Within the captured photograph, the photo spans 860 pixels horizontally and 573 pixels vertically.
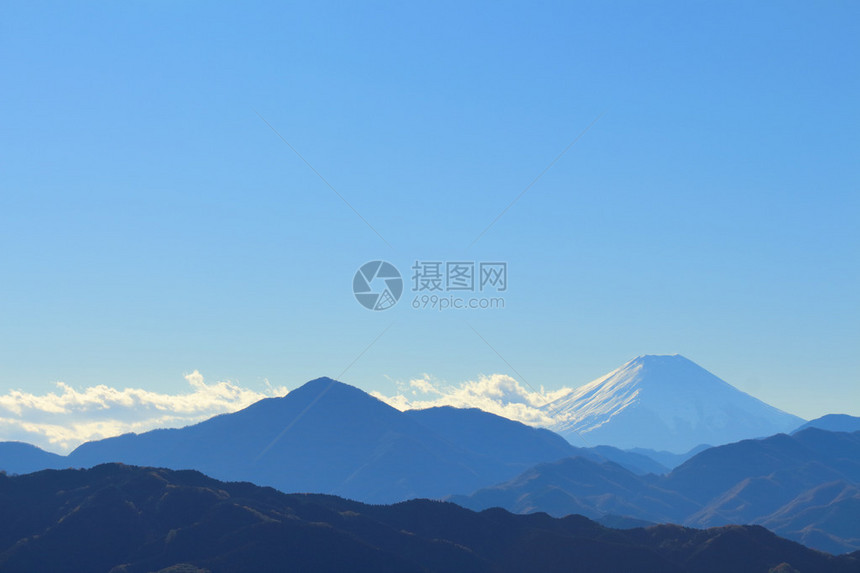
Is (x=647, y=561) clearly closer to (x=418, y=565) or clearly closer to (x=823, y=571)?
(x=823, y=571)

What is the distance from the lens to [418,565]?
18038 centimetres

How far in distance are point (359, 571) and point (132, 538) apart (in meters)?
49.3

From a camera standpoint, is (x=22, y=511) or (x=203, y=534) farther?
→ (x=22, y=511)

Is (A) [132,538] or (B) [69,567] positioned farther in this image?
(A) [132,538]

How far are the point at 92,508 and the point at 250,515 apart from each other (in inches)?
1386

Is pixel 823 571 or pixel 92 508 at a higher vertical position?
pixel 92 508

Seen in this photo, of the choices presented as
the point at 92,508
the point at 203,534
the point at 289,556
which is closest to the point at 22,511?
the point at 92,508

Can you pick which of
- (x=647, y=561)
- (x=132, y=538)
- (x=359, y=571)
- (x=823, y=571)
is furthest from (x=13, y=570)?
(x=823, y=571)

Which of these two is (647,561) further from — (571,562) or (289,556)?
(289,556)

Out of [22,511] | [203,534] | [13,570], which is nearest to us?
[13,570]

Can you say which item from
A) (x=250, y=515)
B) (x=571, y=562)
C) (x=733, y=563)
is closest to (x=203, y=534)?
(x=250, y=515)

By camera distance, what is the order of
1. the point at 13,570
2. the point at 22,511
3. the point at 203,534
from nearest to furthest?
the point at 13,570 → the point at 203,534 → the point at 22,511

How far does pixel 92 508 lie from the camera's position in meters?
188

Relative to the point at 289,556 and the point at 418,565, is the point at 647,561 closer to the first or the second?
the point at 418,565
